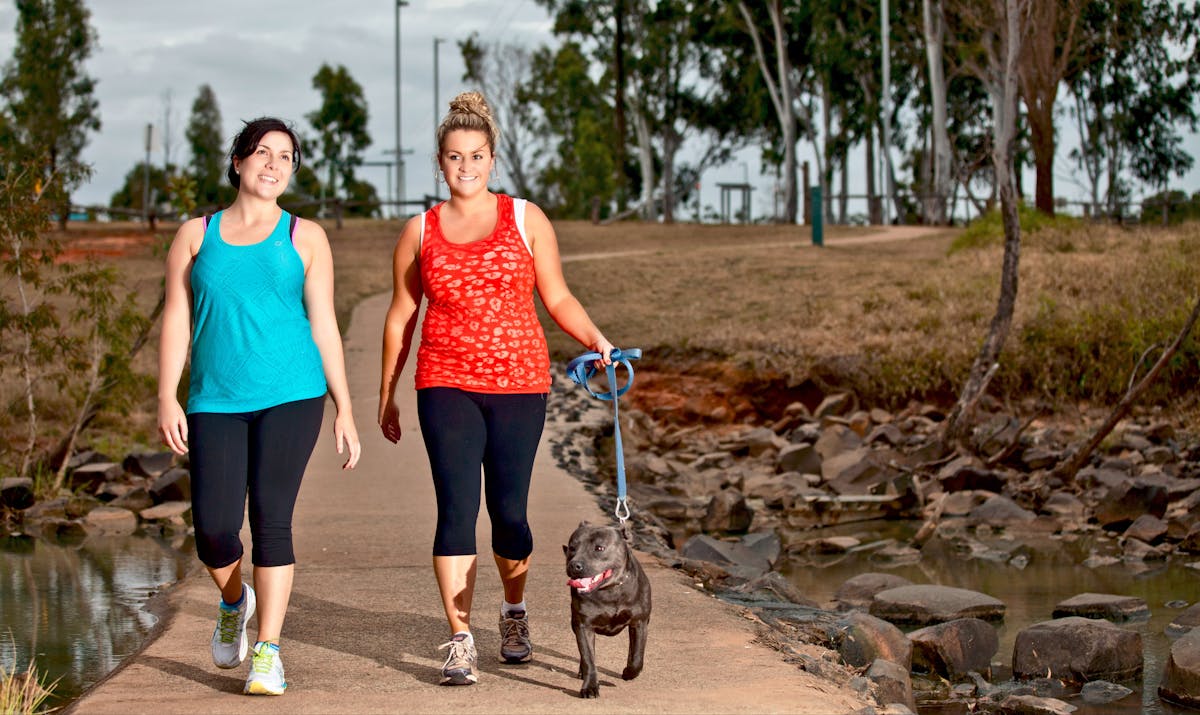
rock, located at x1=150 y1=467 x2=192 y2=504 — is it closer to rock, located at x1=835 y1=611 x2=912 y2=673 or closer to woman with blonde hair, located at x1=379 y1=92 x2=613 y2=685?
rock, located at x1=835 y1=611 x2=912 y2=673

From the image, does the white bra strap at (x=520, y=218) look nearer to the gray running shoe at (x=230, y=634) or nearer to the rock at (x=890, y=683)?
the gray running shoe at (x=230, y=634)

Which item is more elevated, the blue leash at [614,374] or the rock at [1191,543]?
the blue leash at [614,374]

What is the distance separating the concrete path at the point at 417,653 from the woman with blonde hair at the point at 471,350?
34 cm

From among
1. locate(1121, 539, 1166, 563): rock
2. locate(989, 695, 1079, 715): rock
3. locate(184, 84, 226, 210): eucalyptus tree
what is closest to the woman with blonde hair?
locate(989, 695, 1079, 715): rock

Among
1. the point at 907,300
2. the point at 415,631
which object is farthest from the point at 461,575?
the point at 907,300

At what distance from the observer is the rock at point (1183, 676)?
22.2 ft

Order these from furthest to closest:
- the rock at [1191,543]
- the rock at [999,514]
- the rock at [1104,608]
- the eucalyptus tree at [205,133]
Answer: the eucalyptus tree at [205,133] < the rock at [999,514] < the rock at [1191,543] < the rock at [1104,608]

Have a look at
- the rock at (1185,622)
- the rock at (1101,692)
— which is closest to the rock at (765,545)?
the rock at (1185,622)

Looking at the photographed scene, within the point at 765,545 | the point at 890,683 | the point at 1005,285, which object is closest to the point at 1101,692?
the point at 890,683

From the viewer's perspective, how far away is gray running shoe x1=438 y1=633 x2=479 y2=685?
5145 millimetres

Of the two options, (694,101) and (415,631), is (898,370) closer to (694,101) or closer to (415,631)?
(415,631)

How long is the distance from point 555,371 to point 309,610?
12282 mm

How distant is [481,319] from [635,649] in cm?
125

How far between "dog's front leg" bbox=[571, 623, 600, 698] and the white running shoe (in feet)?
3.38
